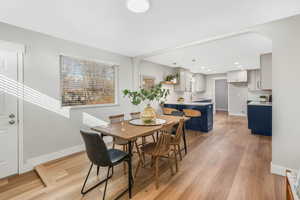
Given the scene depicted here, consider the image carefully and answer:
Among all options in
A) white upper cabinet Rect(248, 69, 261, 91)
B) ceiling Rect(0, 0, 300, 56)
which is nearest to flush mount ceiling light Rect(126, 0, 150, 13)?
ceiling Rect(0, 0, 300, 56)

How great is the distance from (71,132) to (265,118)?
5.23 meters

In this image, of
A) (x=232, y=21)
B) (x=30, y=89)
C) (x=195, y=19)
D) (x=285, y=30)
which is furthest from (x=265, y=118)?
(x=30, y=89)

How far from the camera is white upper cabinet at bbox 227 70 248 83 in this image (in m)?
6.66

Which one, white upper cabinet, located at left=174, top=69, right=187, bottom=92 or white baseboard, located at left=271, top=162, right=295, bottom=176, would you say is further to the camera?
white upper cabinet, located at left=174, top=69, right=187, bottom=92

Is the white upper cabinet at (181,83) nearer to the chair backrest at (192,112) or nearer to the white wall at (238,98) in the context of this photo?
the chair backrest at (192,112)

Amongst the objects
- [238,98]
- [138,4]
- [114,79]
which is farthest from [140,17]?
[238,98]

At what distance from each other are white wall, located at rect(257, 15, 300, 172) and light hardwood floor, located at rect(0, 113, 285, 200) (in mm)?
380

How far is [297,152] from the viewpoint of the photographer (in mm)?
1960

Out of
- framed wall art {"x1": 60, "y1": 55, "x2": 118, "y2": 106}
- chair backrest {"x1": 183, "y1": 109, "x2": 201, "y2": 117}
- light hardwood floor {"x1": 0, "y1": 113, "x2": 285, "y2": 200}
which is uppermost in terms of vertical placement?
framed wall art {"x1": 60, "y1": 55, "x2": 118, "y2": 106}

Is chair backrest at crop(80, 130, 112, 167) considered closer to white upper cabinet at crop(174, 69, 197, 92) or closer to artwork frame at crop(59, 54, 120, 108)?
artwork frame at crop(59, 54, 120, 108)

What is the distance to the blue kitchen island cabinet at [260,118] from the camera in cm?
388

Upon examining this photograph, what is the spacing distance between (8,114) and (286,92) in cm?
442

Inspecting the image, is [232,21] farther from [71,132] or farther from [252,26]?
[71,132]

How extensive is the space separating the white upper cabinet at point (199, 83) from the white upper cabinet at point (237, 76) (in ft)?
5.09
